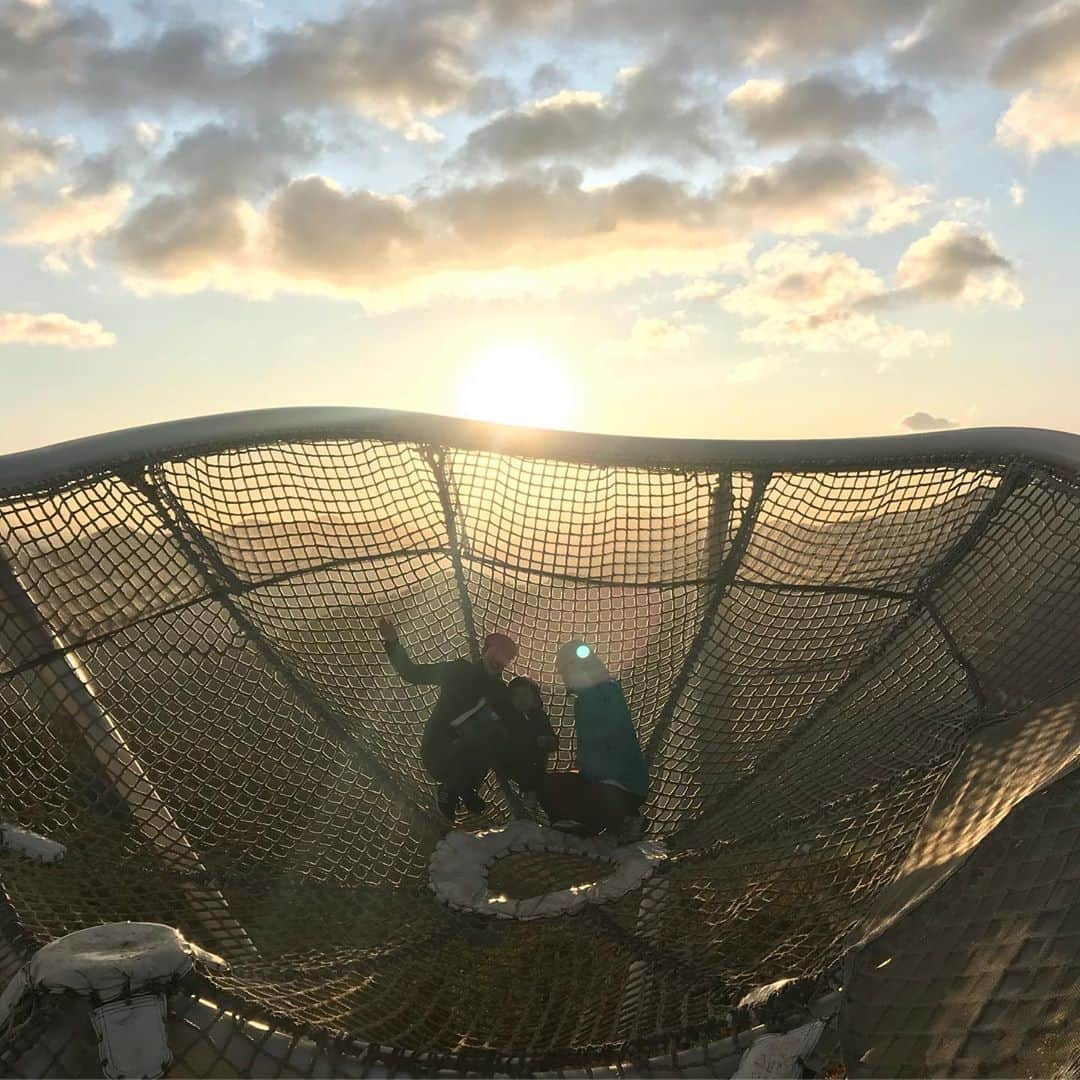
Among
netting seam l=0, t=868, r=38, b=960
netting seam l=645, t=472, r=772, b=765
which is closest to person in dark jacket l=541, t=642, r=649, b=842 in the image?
netting seam l=645, t=472, r=772, b=765

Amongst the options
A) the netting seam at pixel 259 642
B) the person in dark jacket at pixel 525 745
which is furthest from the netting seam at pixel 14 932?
the person in dark jacket at pixel 525 745

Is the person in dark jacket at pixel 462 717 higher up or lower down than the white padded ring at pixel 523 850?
higher up

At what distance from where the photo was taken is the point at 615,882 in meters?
2.37

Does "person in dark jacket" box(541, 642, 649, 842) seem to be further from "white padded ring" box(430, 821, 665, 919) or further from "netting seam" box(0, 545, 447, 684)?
"netting seam" box(0, 545, 447, 684)

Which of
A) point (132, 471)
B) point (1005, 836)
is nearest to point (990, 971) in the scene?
point (1005, 836)

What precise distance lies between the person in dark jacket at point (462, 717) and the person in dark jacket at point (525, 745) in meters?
0.03

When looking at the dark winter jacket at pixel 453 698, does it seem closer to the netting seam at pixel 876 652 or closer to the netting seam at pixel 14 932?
the netting seam at pixel 876 652

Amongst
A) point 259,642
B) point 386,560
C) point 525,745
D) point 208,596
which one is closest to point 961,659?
point 525,745

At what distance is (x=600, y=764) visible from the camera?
2.58m

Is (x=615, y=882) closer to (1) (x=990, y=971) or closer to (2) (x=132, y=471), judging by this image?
(1) (x=990, y=971)

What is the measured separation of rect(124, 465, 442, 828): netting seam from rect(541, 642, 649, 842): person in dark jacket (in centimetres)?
41

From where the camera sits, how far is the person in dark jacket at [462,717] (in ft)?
8.68

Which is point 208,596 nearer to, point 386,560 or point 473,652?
point 386,560

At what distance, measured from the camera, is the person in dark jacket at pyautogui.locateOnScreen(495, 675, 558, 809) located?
269 cm
